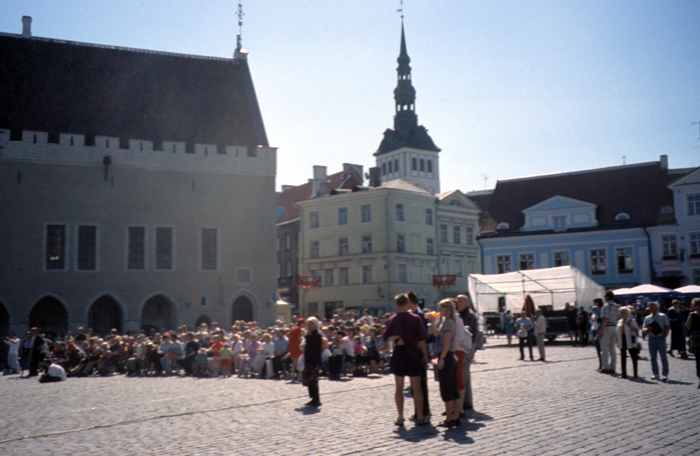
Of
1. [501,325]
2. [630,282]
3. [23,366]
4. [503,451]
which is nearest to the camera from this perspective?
[503,451]

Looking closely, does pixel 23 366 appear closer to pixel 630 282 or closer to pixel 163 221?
pixel 163 221

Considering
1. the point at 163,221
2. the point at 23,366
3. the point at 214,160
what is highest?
the point at 214,160

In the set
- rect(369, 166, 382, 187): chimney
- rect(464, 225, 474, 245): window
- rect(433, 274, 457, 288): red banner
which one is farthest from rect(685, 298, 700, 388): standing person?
rect(464, 225, 474, 245): window

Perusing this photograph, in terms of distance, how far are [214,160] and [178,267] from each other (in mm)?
6326

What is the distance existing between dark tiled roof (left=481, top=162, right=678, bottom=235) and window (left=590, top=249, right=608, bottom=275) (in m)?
1.82

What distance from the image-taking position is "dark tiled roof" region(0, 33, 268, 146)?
1494 inches

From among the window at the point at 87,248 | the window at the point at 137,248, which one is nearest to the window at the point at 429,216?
the window at the point at 137,248

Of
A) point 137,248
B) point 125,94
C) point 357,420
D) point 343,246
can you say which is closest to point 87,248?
point 137,248

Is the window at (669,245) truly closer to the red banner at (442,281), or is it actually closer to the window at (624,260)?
the window at (624,260)

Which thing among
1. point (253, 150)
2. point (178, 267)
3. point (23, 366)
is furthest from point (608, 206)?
point (23, 366)

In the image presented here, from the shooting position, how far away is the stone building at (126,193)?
35.4 metres

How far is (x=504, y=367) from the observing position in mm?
17922

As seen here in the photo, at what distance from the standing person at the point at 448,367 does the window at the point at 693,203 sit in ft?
135

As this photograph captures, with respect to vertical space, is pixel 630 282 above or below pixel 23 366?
above
